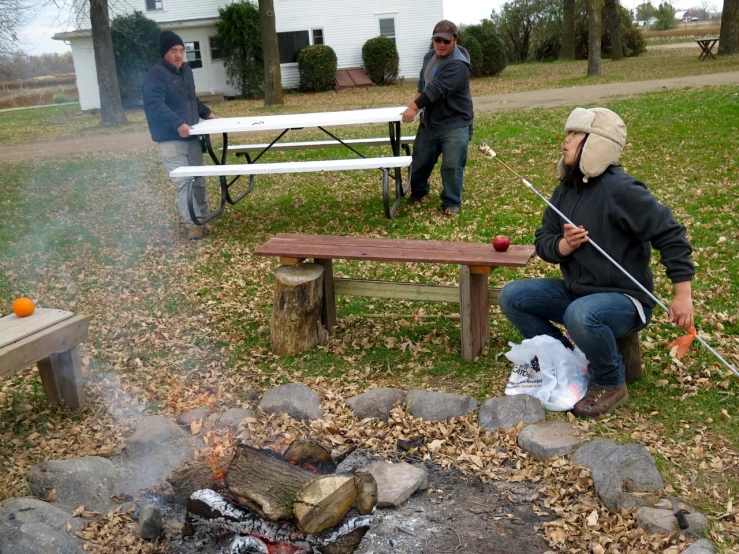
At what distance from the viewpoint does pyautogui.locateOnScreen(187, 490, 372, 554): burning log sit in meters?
3.00

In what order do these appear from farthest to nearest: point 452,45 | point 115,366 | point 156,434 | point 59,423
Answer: point 452,45 < point 115,366 < point 59,423 < point 156,434

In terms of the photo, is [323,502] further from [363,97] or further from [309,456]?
[363,97]

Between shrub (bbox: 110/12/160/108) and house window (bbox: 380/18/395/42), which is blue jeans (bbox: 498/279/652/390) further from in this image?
house window (bbox: 380/18/395/42)

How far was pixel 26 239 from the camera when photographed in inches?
329

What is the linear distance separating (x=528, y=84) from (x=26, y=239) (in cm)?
1735

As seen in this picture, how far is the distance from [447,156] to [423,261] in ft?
11.0

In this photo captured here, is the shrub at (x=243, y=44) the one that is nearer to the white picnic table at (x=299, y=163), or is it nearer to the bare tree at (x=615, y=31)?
the bare tree at (x=615, y=31)

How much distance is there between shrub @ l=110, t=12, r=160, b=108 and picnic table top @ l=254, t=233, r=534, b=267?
2108cm

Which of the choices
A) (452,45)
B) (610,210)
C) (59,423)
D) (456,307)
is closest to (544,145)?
(452,45)

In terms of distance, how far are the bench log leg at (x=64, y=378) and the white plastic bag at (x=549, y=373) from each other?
2399mm

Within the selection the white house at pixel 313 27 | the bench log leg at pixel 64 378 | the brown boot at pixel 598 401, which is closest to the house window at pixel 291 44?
the white house at pixel 313 27

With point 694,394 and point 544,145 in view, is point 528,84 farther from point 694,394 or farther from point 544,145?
point 694,394

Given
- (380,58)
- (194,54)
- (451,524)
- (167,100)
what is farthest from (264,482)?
(194,54)

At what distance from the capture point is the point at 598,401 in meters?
3.91
